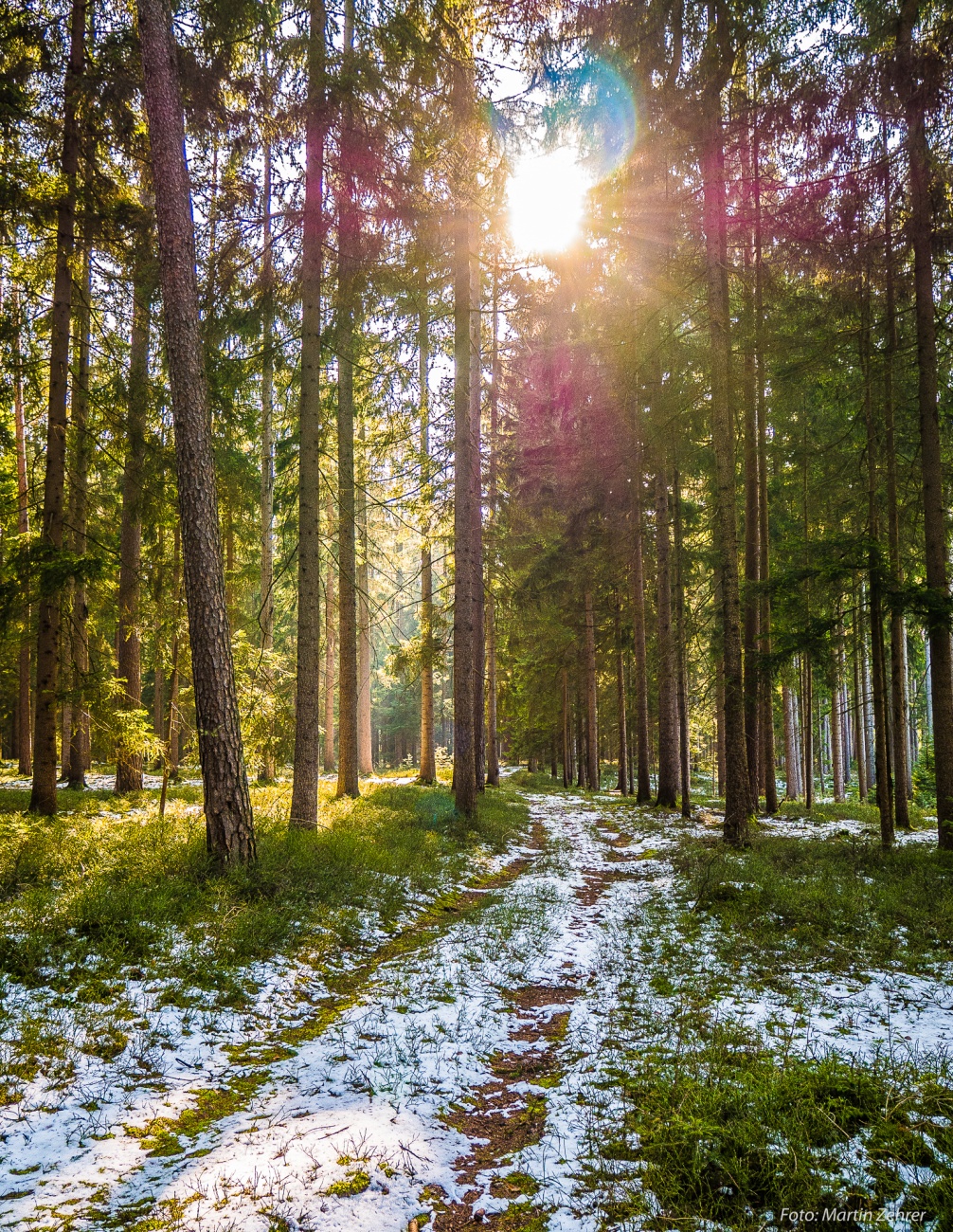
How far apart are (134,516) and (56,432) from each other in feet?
7.74

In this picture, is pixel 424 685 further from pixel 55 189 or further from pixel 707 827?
pixel 55 189

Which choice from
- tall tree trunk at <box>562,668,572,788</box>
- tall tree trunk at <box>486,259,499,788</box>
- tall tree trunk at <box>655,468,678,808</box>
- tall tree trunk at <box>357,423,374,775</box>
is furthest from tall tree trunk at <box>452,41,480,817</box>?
tall tree trunk at <box>562,668,572,788</box>

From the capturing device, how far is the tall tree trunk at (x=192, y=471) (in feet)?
23.1

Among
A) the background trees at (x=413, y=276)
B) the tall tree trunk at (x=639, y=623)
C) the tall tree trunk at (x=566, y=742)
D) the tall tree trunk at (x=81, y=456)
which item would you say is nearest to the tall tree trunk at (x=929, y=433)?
the background trees at (x=413, y=276)

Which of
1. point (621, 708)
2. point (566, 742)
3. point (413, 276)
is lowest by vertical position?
point (566, 742)

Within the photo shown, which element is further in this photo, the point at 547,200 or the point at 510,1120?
the point at 547,200

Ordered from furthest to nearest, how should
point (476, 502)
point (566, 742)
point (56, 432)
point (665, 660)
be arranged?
1. point (566, 742)
2. point (665, 660)
3. point (476, 502)
4. point (56, 432)

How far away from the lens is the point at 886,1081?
11.3 feet

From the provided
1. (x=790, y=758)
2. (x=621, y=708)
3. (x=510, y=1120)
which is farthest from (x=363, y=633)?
(x=790, y=758)

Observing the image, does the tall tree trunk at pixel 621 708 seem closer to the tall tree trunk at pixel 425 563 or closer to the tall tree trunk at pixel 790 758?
the tall tree trunk at pixel 425 563

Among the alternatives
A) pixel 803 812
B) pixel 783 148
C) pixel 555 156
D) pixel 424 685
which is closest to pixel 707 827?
pixel 803 812

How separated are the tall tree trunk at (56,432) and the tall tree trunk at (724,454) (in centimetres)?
1077

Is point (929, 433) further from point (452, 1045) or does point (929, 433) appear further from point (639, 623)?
point (452, 1045)

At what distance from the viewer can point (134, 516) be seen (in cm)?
1214
